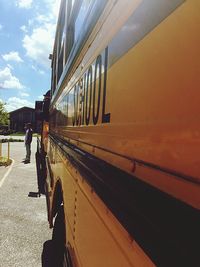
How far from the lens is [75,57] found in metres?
2.51

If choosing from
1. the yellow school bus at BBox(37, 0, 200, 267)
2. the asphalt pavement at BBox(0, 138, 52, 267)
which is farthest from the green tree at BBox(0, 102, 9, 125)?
the yellow school bus at BBox(37, 0, 200, 267)

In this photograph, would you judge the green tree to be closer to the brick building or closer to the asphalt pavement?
the brick building

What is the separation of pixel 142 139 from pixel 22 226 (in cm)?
434

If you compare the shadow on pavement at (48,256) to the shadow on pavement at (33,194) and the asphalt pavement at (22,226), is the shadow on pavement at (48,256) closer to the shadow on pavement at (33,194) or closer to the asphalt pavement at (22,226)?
the asphalt pavement at (22,226)

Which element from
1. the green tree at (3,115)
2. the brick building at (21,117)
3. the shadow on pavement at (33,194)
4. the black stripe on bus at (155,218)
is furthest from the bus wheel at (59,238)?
the brick building at (21,117)

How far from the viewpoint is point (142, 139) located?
1050mm

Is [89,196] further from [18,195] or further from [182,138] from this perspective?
[18,195]

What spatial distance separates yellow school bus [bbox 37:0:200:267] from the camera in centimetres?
79

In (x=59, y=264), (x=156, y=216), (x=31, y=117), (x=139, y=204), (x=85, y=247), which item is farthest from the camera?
(x=31, y=117)

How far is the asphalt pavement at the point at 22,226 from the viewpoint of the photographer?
3.93 metres

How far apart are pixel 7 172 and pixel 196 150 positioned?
35.2 ft

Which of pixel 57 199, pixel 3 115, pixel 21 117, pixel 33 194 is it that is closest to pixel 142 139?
pixel 57 199

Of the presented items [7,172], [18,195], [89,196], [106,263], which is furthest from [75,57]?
[7,172]

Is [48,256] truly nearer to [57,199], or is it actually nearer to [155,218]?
[57,199]
